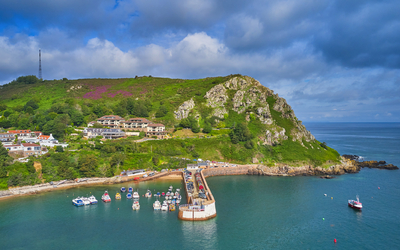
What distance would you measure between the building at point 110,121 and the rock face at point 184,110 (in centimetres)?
2783

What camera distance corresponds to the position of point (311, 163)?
91.1 metres

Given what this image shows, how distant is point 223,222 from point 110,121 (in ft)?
266

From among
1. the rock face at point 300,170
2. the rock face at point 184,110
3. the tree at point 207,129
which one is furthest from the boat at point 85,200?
the rock face at point 184,110

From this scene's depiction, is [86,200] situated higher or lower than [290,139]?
lower

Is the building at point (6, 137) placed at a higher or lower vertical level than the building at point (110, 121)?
lower

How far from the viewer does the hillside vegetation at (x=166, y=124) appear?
244 feet

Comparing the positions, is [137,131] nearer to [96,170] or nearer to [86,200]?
[96,170]

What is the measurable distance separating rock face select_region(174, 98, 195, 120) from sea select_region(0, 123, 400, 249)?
58934 millimetres

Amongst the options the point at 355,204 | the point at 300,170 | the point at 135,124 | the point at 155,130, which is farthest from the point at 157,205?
the point at 135,124

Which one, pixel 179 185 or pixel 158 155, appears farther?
pixel 158 155

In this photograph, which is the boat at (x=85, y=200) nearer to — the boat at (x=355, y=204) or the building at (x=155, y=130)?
the building at (x=155, y=130)

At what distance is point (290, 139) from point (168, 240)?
80.4 meters

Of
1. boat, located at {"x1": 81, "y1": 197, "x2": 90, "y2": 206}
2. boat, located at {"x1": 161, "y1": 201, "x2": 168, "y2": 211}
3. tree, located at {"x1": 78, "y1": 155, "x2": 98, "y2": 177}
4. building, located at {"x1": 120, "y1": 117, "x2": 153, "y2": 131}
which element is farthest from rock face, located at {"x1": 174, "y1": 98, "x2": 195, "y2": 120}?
boat, located at {"x1": 161, "y1": 201, "x2": 168, "y2": 211}

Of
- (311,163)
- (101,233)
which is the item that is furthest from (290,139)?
(101,233)
